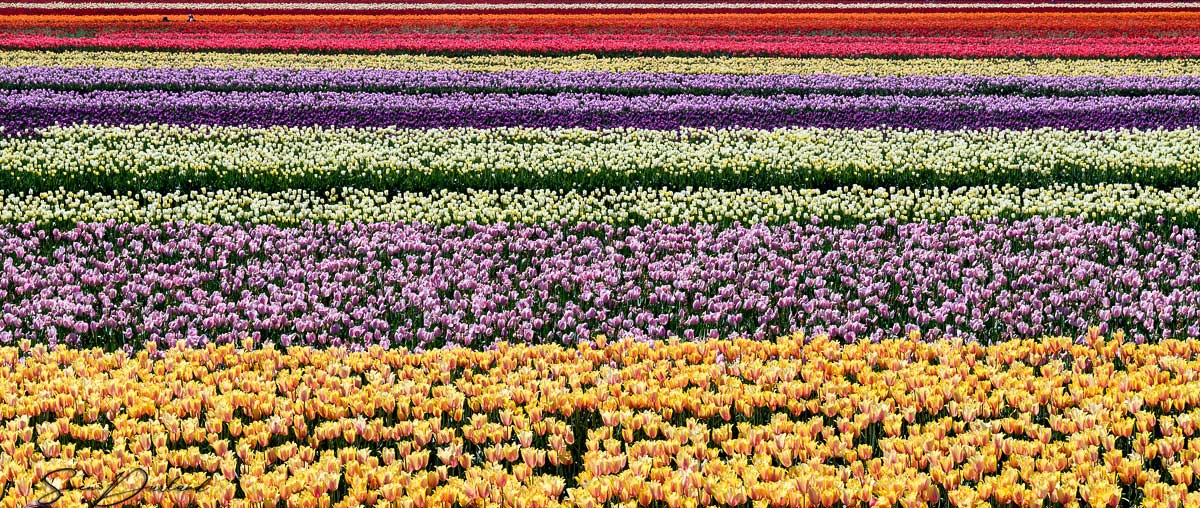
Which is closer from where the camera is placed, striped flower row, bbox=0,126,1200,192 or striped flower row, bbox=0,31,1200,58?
striped flower row, bbox=0,126,1200,192

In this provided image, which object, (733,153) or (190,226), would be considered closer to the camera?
(190,226)

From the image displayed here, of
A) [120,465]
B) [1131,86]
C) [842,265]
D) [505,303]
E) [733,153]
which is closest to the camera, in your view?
[120,465]

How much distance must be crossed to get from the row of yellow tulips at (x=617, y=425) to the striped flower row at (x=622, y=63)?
1782cm

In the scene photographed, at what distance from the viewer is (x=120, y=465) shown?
12.8 feet

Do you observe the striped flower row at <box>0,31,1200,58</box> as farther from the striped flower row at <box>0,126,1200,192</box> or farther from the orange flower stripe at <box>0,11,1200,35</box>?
the striped flower row at <box>0,126,1200,192</box>

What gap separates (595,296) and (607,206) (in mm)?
3540

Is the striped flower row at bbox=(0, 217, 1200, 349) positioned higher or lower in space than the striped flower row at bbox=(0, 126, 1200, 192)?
higher

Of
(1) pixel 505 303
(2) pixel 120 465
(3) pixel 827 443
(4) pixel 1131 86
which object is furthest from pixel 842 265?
(4) pixel 1131 86

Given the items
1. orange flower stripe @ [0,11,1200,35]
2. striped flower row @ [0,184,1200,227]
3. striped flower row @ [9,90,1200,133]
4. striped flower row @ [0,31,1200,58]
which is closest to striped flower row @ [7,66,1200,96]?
striped flower row @ [9,90,1200,133]

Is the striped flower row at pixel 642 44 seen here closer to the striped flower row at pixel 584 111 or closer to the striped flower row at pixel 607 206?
the striped flower row at pixel 584 111

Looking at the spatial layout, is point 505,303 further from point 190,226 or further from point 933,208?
point 933,208

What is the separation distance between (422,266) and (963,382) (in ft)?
13.5

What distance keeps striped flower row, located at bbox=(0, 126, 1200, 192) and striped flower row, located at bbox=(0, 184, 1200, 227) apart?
20.9 inches

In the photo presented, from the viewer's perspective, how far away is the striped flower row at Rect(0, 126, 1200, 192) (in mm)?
11523
